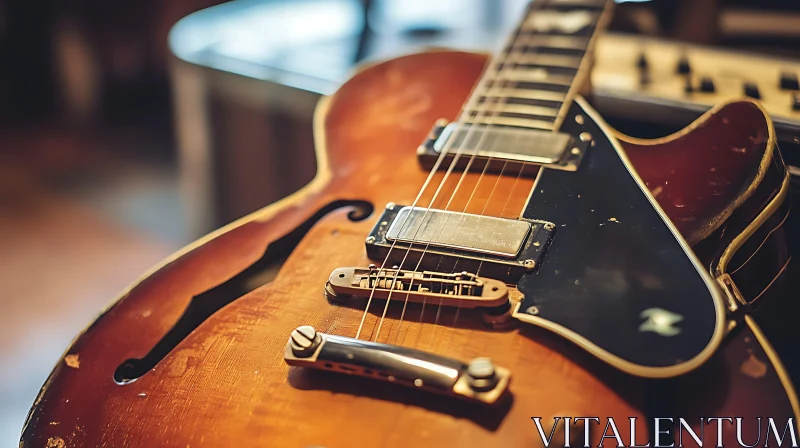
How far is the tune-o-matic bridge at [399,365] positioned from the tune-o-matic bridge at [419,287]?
0.06m

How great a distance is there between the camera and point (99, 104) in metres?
2.58

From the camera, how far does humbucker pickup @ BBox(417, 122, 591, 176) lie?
72cm

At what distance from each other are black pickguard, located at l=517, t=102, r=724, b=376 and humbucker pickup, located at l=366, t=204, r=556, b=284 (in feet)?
0.05

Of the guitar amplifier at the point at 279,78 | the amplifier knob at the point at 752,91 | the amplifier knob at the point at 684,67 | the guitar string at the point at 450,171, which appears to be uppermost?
the amplifier knob at the point at 752,91

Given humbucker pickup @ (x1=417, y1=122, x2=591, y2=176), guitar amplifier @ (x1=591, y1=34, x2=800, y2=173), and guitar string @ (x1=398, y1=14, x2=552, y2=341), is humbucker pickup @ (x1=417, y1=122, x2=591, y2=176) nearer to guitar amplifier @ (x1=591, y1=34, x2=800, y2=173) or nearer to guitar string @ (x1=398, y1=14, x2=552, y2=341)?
guitar string @ (x1=398, y1=14, x2=552, y2=341)

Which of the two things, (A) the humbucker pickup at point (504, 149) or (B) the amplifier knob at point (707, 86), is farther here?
(B) the amplifier knob at point (707, 86)

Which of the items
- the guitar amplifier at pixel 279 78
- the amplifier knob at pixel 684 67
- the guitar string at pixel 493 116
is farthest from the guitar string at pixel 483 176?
the amplifier knob at pixel 684 67

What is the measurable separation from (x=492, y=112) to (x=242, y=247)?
0.33 m

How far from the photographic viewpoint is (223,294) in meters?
0.64

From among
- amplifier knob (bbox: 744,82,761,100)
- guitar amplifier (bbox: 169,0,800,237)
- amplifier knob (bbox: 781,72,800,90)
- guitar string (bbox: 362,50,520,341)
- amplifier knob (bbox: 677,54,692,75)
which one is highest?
amplifier knob (bbox: 781,72,800,90)

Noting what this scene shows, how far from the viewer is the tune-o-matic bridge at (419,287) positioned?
Result: 556 mm

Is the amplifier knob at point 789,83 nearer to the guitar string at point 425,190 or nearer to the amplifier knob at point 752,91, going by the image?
the amplifier knob at point 752,91

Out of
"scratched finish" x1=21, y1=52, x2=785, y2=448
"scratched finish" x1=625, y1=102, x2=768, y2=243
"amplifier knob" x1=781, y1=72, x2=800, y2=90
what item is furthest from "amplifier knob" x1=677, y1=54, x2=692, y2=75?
"scratched finish" x1=21, y1=52, x2=785, y2=448

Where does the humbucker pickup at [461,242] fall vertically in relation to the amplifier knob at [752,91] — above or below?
below
